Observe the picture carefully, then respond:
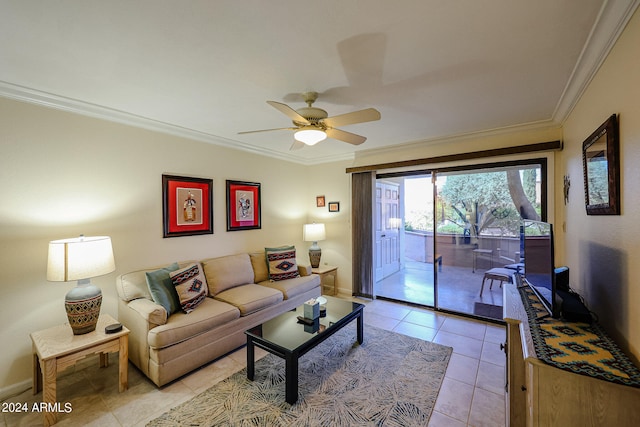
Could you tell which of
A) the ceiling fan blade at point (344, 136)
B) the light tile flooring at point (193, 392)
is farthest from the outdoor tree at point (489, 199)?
the ceiling fan blade at point (344, 136)

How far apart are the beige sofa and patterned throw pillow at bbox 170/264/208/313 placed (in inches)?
2.9

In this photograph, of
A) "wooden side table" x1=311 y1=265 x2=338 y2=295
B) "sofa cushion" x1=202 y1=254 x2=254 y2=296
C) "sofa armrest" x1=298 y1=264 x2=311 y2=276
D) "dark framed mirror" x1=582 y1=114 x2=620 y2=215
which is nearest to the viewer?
"dark framed mirror" x1=582 y1=114 x2=620 y2=215

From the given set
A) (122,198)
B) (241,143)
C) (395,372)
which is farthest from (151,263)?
(395,372)

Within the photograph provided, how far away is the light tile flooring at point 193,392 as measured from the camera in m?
1.86

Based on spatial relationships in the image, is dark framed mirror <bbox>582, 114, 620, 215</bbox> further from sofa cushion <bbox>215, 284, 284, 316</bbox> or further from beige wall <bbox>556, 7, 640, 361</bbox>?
sofa cushion <bbox>215, 284, 284, 316</bbox>

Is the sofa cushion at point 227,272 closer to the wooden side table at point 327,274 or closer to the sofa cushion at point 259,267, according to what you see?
the sofa cushion at point 259,267

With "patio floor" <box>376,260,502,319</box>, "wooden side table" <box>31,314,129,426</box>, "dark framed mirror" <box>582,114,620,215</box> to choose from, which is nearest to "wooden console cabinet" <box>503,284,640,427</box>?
"dark framed mirror" <box>582,114,620,215</box>

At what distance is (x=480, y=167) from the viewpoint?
11.2 ft

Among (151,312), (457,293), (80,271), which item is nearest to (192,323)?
(151,312)

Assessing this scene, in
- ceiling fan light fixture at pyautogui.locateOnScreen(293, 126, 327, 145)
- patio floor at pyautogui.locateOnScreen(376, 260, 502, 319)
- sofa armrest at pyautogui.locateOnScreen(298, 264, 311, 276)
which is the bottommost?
patio floor at pyautogui.locateOnScreen(376, 260, 502, 319)

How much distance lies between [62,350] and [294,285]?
2.23 metres

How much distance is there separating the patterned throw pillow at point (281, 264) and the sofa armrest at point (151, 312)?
1533mm

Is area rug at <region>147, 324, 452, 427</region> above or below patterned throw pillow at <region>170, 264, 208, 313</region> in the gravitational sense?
below

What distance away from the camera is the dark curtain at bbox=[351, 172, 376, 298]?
4266 millimetres
